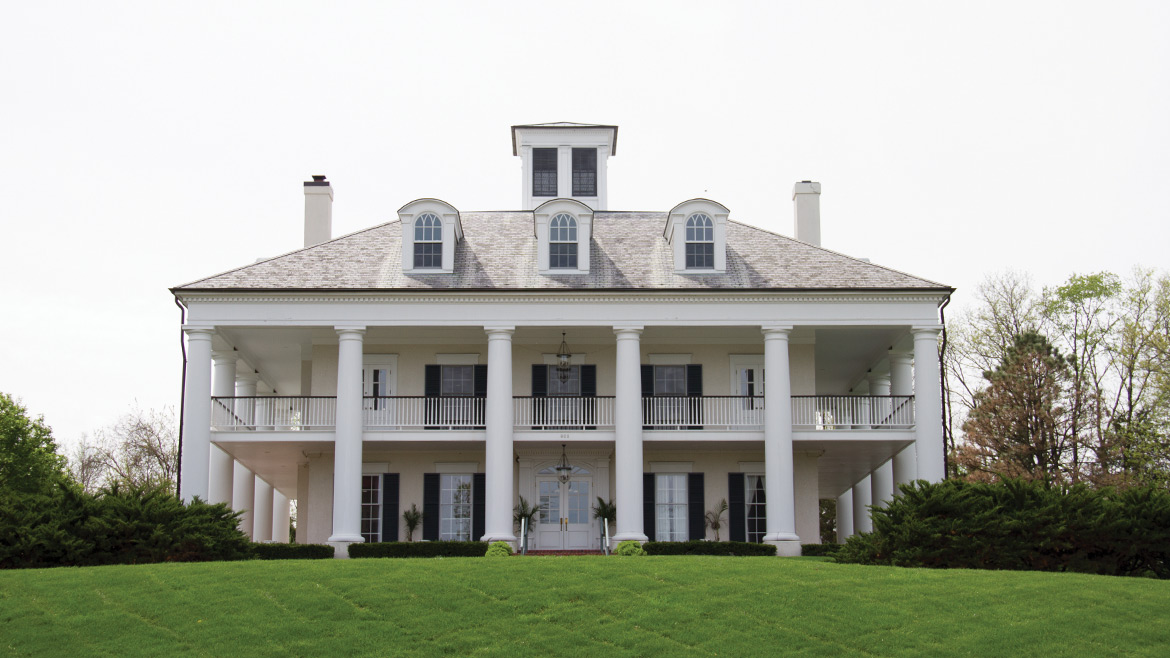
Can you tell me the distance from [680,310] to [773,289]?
2397 millimetres

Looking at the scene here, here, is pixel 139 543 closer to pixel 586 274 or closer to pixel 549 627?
pixel 549 627

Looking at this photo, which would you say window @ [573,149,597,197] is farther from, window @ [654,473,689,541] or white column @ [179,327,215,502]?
white column @ [179,327,215,502]

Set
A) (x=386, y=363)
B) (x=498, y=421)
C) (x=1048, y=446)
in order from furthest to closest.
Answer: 1. (x=1048, y=446)
2. (x=386, y=363)
3. (x=498, y=421)

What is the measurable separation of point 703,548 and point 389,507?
916cm

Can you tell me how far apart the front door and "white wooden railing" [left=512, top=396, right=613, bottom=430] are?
1697mm

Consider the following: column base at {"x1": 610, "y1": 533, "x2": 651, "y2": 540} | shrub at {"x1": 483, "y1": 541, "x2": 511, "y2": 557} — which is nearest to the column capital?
column base at {"x1": 610, "y1": 533, "x2": 651, "y2": 540}

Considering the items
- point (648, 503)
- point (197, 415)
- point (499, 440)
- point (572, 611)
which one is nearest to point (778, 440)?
point (648, 503)

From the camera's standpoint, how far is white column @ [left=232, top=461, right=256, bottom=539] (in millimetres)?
36188

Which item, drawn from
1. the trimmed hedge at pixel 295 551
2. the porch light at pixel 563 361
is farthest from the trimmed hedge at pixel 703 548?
the trimmed hedge at pixel 295 551

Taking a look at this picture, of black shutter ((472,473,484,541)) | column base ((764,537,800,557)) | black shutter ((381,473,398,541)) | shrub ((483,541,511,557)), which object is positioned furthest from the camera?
black shutter ((381,473,398,541))

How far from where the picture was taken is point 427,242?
108 ft

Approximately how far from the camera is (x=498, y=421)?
31375mm

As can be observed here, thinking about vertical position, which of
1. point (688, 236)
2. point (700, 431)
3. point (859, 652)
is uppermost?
point (688, 236)

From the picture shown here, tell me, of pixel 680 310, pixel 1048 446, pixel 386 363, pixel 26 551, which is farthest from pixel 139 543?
pixel 1048 446
